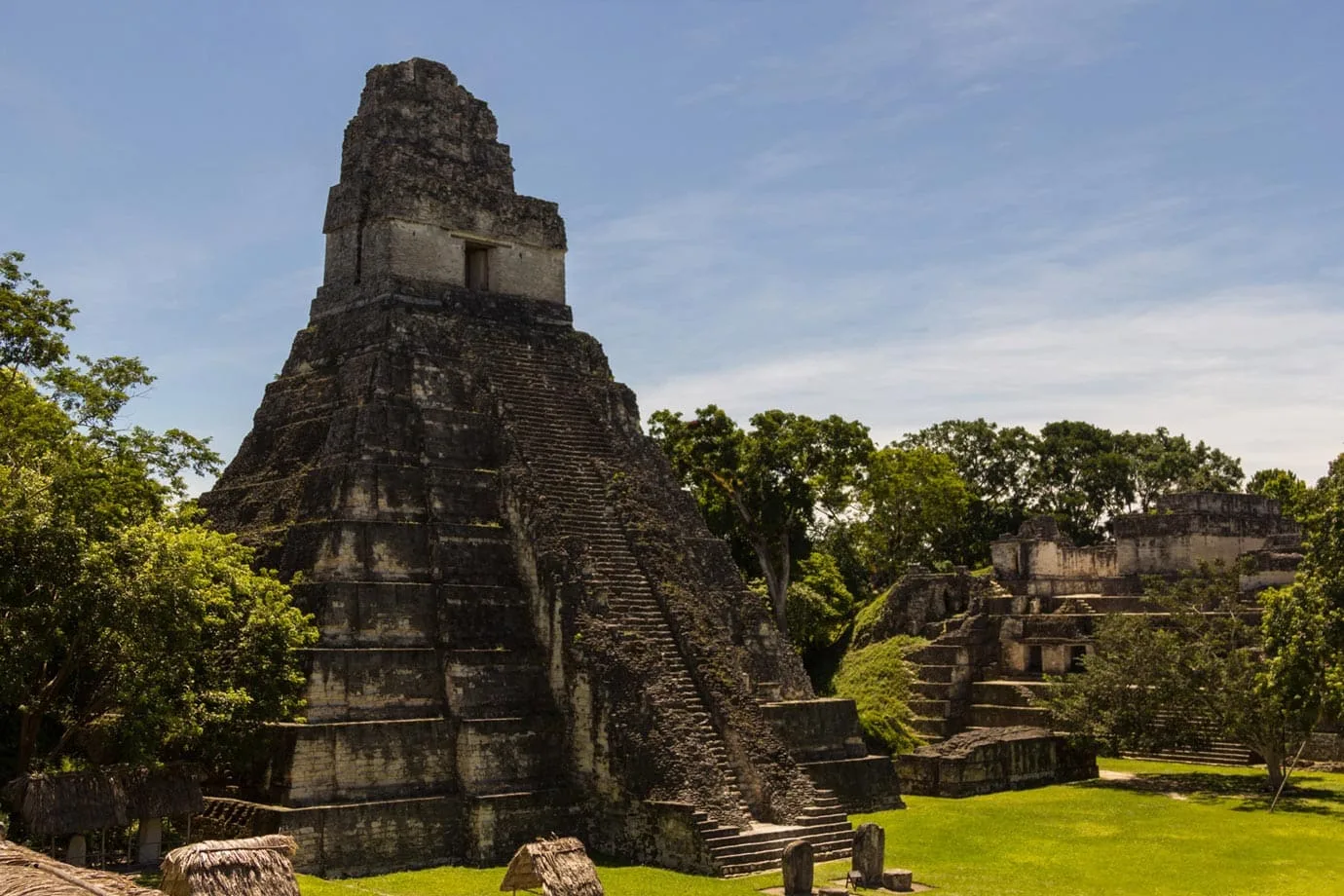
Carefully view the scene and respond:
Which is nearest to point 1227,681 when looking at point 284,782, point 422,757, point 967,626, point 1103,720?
point 1103,720

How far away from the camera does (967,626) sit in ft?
111

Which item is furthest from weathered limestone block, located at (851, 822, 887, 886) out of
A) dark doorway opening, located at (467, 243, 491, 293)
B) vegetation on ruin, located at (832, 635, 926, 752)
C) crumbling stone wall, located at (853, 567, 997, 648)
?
crumbling stone wall, located at (853, 567, 997, 648)

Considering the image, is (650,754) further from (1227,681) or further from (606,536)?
(1227,681)

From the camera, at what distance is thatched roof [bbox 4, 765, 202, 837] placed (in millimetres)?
16234

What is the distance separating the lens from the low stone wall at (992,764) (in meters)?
25.8

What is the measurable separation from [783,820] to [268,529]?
9.34 metres

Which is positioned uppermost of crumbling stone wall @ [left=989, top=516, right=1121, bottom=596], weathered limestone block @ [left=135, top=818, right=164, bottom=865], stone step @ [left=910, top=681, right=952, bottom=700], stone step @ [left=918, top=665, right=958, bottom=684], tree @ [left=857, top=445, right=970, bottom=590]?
tree @ [left=857, top=445, right=970, bottom=590]

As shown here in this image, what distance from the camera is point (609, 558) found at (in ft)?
73.3

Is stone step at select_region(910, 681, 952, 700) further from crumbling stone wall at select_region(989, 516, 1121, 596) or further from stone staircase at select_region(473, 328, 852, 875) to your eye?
stone staircase at select_region(473, 328, 852, 875)

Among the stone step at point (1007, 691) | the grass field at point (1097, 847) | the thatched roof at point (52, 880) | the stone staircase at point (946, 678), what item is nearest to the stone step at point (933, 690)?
A: the stone staircase at point (946, 678)

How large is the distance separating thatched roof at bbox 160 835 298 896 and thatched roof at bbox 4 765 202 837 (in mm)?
5186

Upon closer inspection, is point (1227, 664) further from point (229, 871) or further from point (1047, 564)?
point (229, 871)

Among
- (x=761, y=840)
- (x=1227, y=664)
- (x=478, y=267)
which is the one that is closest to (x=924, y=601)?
(x=1227, y=664)

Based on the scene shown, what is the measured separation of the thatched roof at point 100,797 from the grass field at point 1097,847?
98.5 inches
